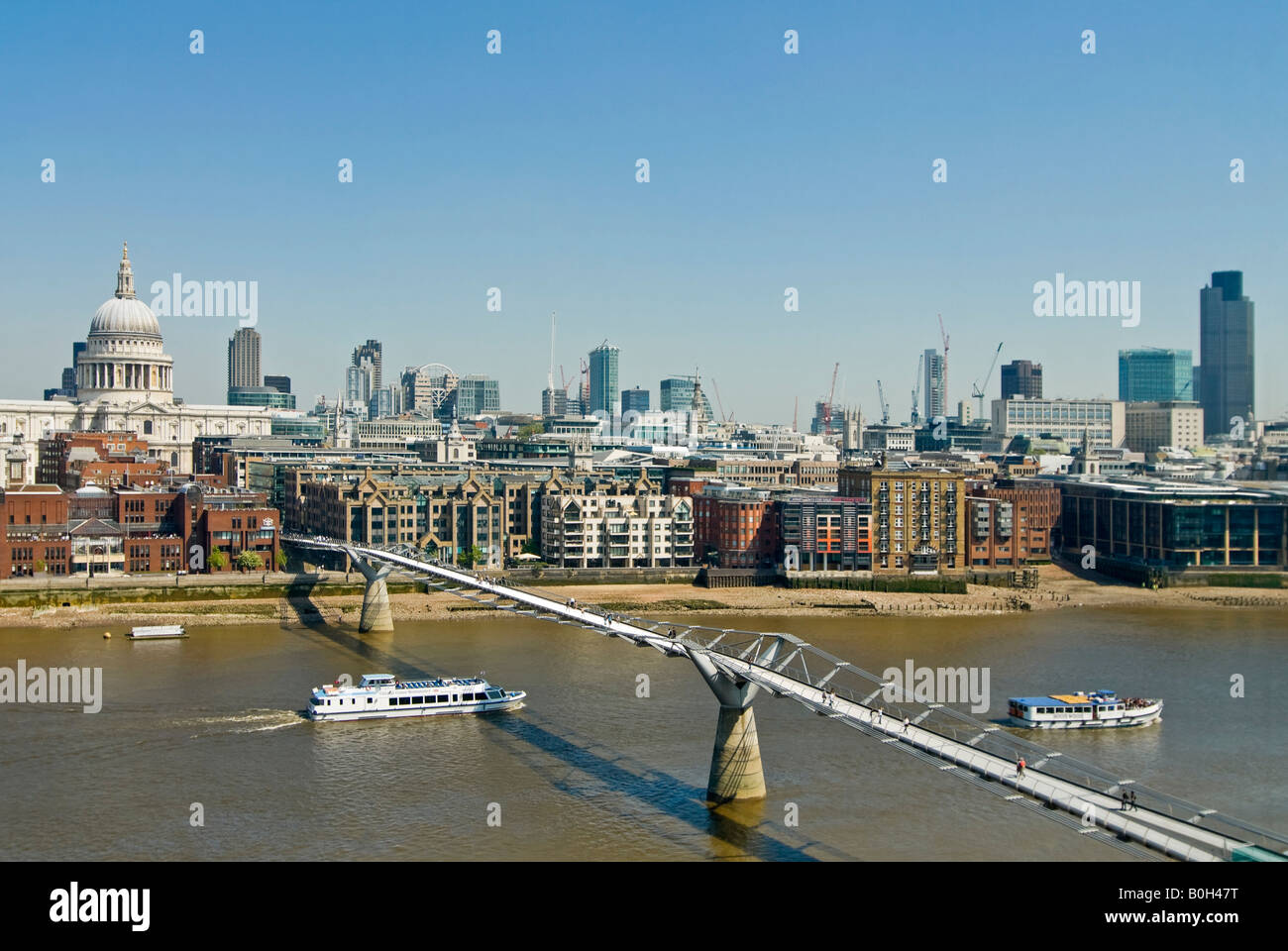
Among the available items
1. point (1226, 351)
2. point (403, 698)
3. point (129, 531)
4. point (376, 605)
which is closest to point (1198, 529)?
point (376, 605)

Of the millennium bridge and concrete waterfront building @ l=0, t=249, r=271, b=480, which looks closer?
the millennium bridge

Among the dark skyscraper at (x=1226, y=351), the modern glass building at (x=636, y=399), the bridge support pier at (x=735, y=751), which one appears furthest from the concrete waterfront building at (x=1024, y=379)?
the bridge support pier at (x=735, y=751)

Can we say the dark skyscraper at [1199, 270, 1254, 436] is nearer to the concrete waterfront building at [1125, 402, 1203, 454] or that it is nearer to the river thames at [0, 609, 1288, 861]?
the concrete waterfront building at [1125, 402, 1203, 454]

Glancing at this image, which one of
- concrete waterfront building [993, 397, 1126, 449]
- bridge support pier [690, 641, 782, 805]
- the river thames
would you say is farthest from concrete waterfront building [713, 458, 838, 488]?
concrete waterfront building [993, 397, 1126, 449]

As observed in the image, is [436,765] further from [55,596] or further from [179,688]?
[55,596]

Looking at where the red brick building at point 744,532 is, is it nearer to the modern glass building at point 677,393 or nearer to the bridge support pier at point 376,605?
the bridge support pier at point 376,605

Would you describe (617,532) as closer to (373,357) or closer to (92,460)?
(92,460)

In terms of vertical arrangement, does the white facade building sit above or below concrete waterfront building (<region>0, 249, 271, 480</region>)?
below
